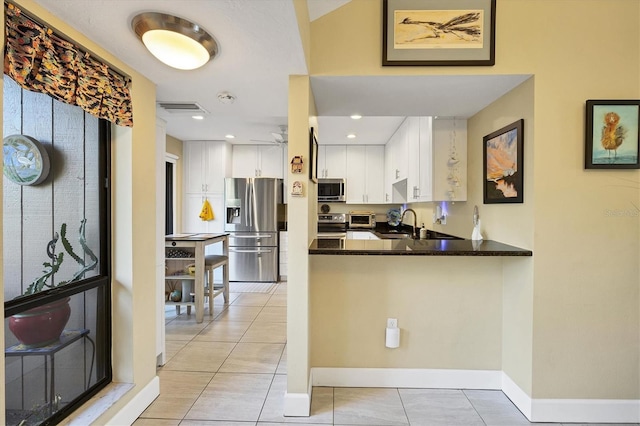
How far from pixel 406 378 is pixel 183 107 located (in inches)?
107

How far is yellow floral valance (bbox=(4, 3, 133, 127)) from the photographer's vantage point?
115 cm

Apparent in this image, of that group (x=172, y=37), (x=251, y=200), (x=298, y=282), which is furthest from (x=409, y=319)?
(x=251, y=200)

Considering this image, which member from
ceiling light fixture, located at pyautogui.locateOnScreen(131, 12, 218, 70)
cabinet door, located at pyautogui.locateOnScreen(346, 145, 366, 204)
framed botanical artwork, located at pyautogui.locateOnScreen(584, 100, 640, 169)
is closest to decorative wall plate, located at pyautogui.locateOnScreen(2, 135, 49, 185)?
ceiling light fixture, located at pyautogui.locateOnScreen(131, 12, 218, 70)

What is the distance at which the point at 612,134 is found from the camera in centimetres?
177

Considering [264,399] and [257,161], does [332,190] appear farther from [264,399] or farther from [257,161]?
[264,399]

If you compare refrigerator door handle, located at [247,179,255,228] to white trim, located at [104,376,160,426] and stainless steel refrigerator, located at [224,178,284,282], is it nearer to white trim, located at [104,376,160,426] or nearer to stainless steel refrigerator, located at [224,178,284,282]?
stainless steel refrigerator, located at [224,178,284,282]

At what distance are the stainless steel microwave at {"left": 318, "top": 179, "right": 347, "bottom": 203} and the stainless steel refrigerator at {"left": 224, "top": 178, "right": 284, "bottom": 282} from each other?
2.62 ft

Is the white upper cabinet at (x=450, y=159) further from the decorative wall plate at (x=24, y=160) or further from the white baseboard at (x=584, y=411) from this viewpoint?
the decorative wall plate at (x=24, y=160)

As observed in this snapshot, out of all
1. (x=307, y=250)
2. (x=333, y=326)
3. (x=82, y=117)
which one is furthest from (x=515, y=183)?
(x=82, y=117)

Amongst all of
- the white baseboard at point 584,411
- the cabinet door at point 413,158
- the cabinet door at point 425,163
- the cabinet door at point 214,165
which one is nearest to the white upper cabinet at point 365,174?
the cabinet door at point 413,158

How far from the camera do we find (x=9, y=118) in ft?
4.31

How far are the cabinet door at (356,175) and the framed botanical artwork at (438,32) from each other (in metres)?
3.53

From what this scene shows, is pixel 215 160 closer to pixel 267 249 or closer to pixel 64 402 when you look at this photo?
pixel 267 249

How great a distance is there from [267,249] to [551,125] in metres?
3.97
